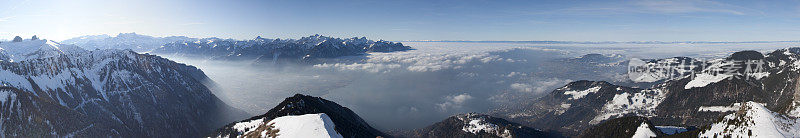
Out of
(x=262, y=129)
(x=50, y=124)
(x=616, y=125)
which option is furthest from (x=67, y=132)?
(x=616, y=125)

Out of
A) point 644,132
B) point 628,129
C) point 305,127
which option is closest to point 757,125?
point 644,132

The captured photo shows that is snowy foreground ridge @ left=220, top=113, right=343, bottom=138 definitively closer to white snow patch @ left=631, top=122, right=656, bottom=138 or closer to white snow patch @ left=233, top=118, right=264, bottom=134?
white snow patch @ left=233, top=118, right=264, bottom=134

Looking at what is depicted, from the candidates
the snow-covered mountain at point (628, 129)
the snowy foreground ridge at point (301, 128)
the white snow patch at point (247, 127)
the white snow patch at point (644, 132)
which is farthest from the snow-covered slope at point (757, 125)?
the white snow patch at point (247, 127)

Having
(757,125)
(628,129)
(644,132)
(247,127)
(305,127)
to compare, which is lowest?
(628,129)

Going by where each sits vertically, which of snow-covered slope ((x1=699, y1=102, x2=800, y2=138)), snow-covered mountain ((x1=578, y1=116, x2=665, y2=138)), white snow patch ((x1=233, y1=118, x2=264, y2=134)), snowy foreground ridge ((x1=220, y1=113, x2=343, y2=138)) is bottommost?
snow-covered mountain ((x1=578, y1=116, x2=665, y2=138))

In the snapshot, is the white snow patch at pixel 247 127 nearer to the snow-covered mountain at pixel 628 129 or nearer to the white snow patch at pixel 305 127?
the white snow patch at pixel 305 127

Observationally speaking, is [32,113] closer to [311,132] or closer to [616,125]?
[311,132]

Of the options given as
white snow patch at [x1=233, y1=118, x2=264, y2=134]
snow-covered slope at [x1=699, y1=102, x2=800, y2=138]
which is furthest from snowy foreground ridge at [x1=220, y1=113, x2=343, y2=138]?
snow-covered slope at [x1=699, y1=102, x2=800, y2=138]

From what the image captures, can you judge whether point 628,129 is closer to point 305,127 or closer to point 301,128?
point 305,127
